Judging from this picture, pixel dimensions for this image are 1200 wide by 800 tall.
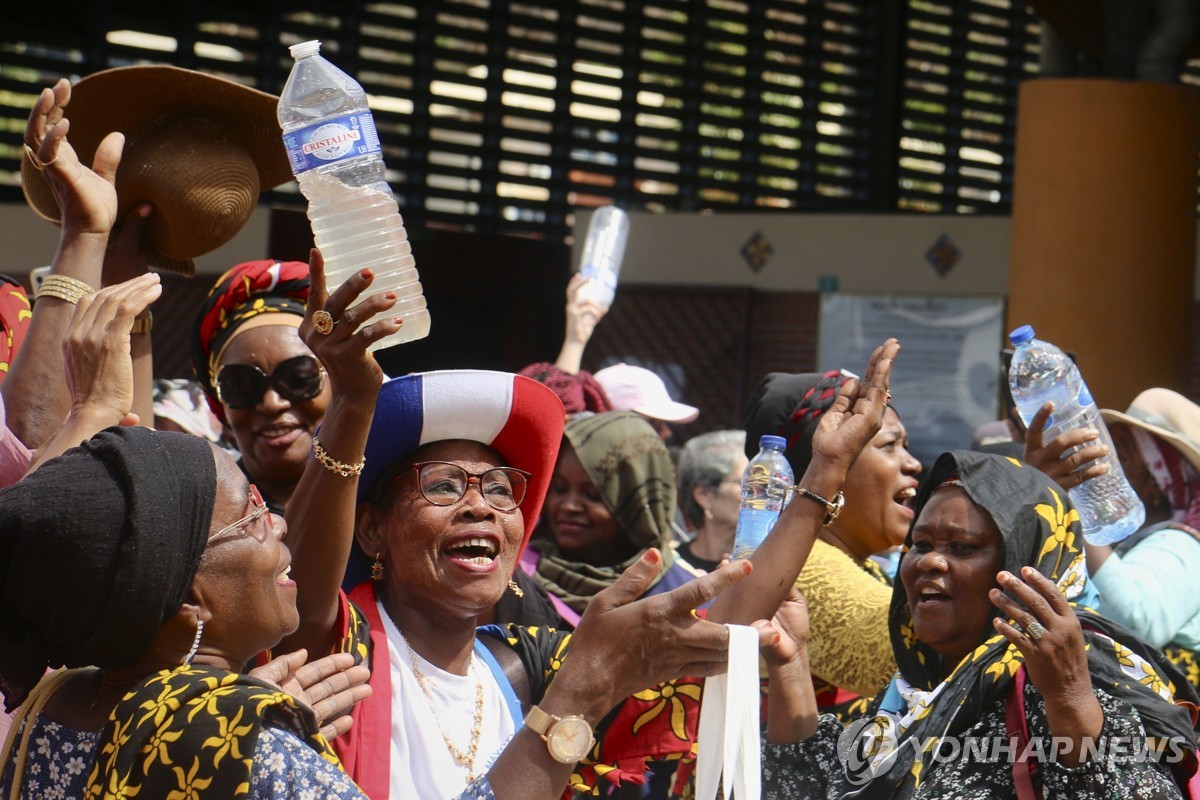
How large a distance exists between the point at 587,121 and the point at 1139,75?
4682 millimetres

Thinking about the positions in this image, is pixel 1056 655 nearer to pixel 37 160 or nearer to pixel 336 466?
pixel 336 466

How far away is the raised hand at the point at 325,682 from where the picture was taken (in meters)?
2.56

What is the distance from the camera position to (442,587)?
2.93m

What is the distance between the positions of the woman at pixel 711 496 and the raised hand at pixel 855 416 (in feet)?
9.23

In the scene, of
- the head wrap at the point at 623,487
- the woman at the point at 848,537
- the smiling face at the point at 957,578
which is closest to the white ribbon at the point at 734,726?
the smiling face at the point at 957,578

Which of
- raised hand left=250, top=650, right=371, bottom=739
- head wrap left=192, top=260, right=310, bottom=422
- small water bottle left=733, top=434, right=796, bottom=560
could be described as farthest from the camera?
head wrap left=192, top=260, right=310, bottom=422

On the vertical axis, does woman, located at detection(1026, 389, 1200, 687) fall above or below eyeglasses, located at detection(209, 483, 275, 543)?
below

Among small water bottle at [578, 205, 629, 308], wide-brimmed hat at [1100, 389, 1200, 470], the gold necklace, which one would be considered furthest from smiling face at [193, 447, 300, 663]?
small water bottle at [578, 205, 629, 308]

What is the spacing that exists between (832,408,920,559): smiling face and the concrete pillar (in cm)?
541

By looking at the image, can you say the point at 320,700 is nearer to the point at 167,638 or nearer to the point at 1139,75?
the point at 167,638

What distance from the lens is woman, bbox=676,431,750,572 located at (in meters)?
6.28

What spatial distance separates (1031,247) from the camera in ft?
31.2

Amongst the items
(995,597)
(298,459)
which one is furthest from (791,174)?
(995,597)

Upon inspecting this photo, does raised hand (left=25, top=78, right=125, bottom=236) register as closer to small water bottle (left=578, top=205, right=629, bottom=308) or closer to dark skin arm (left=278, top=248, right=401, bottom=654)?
dark skin arm (left=278, top=248, right=401, bottom=654)
